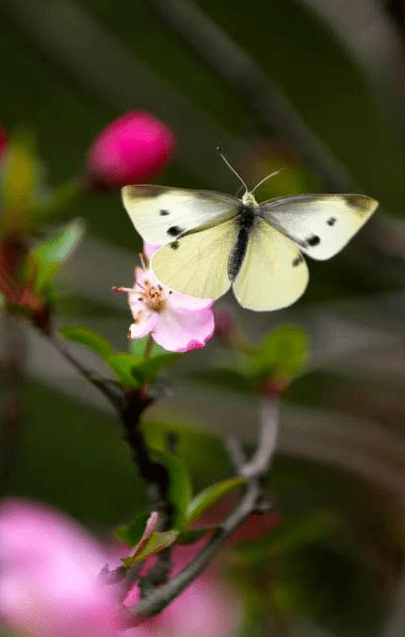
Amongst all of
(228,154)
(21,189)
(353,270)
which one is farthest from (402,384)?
(21,189)

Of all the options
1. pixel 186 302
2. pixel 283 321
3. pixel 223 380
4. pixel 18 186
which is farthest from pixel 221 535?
pixel 223 380

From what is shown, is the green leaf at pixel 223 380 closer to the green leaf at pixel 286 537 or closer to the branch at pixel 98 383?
the green leaf at pixel 286 537

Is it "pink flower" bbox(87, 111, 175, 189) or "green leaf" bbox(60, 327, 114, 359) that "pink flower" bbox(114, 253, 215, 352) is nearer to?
"green leaf" bbox(60, 327, 114, 359)

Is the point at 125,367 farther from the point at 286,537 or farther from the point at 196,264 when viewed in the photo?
the point at 286,537

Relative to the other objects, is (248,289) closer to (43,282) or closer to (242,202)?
(242,202)

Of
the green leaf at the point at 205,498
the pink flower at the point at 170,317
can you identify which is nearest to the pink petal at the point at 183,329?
the pink flower at the point at 170,317

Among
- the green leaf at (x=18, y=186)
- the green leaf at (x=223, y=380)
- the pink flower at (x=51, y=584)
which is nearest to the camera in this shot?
the pink flower at (x=51, y=584)
